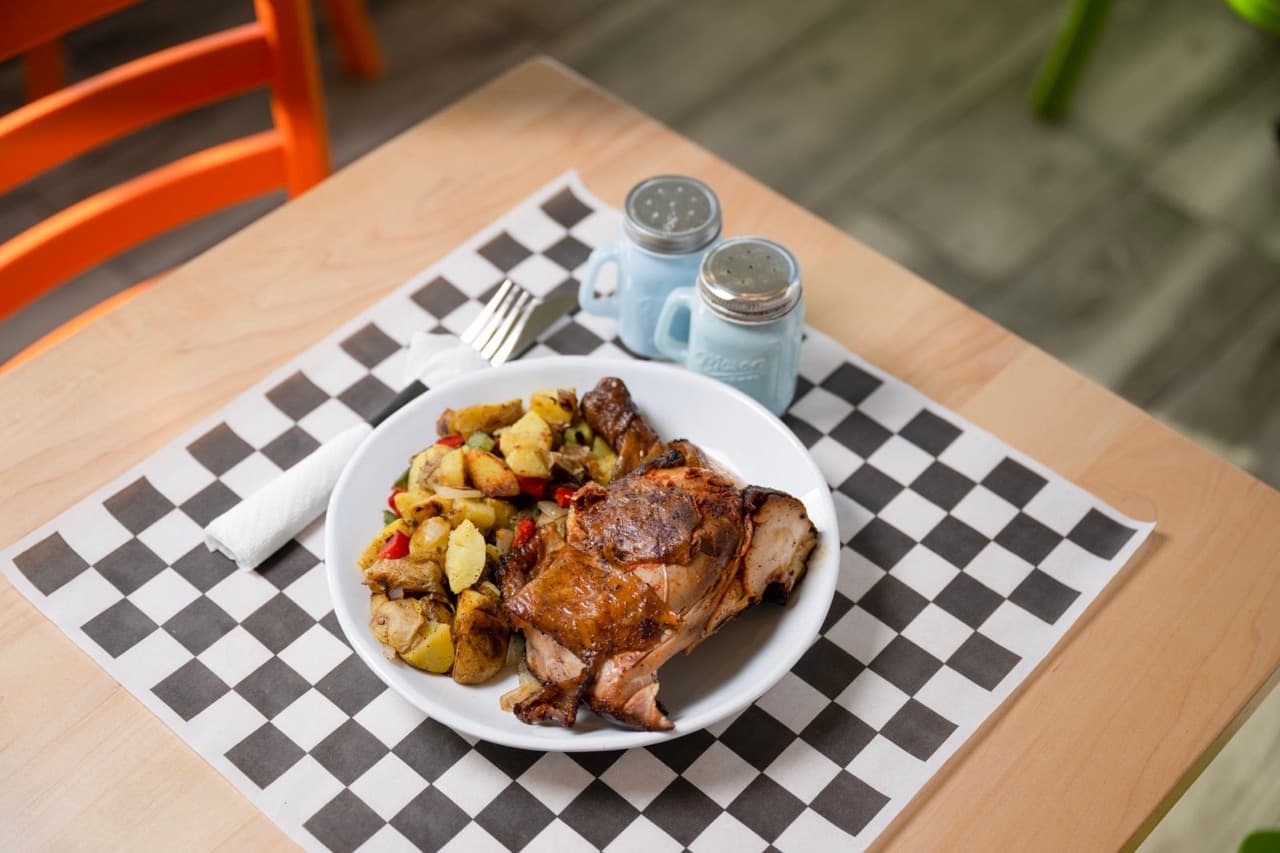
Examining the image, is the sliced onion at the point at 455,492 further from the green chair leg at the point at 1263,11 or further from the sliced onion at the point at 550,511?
the green chair leg at the point at 1263,11

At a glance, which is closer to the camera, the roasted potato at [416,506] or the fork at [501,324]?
the roasted potato at [416,506]

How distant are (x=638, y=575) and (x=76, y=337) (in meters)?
0.81

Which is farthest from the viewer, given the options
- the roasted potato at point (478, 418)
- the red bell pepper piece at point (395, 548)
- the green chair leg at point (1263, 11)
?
the green chair leg at point (1263, 11)

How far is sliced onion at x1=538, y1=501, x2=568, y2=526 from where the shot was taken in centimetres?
133

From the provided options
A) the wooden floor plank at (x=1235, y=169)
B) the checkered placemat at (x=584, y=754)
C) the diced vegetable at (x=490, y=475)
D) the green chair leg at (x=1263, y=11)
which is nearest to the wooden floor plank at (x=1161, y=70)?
the wooden floor plank at (x=1235, y=169)

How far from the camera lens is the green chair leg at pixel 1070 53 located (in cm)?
302

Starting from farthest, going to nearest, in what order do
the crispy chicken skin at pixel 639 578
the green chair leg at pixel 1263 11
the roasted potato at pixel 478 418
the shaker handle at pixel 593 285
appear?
the green chair leg at pixel 1263 11 → the shaker handle at pixel 593 285 → the roasted potato at pixel 478 418 → the crispy chicken skin at pixel 639 578

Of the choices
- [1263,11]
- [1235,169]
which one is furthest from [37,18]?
[1235,169]

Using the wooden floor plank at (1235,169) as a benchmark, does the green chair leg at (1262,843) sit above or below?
above

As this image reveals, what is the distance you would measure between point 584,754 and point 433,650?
0.17m

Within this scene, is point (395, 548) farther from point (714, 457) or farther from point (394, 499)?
point (714, 457)

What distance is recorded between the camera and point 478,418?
1396 millimetres

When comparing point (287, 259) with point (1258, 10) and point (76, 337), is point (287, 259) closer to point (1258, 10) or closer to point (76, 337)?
point (76, 337)

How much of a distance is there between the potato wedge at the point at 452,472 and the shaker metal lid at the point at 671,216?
33 cm
